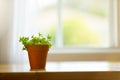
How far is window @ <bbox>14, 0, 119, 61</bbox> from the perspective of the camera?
8.21 feet

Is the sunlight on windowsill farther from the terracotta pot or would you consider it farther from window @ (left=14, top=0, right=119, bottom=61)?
window @ (left=14, top=0, right=119, bottom=61)

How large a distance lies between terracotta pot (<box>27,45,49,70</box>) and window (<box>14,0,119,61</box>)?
1.09m

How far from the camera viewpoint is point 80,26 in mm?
2627

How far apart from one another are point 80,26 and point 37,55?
53.9 inches

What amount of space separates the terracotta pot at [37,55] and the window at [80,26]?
3.58 feet

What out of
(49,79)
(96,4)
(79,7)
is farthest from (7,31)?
(49,79)

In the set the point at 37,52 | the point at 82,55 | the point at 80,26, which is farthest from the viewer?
the point at 80,26

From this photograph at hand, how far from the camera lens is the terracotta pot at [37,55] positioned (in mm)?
1324

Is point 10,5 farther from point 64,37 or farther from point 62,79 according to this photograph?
point 62,79

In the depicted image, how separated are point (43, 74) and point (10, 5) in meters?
1.30

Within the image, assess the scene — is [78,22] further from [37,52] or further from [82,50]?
[37,52]

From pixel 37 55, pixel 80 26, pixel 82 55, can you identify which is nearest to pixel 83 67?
pixel 37 55

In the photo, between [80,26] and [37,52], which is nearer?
[37,52]

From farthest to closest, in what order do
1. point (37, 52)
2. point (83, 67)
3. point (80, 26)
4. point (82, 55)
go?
point (80, 26)
point (82, 55)
point (83, 67)
point (37, 52)
